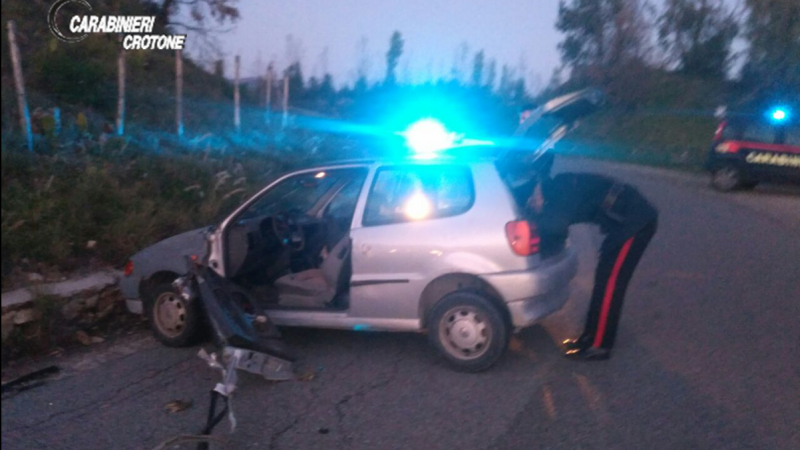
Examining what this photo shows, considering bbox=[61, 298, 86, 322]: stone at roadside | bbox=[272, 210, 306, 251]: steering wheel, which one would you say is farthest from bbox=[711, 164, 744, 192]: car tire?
bbox=[61, 298, 86, 322]: stone at roadside

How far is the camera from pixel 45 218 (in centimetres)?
620

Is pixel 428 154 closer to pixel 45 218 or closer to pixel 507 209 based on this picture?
pixel 507 209

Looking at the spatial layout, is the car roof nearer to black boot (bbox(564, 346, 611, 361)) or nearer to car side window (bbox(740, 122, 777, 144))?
black boot (bbox(564, 346, 611, 361))

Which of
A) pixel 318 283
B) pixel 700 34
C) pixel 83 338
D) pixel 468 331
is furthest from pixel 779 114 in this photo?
pixel 83 338

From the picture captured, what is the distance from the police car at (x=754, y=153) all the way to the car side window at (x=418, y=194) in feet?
29.8

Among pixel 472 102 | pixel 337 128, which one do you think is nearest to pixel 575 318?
pixel 472 102

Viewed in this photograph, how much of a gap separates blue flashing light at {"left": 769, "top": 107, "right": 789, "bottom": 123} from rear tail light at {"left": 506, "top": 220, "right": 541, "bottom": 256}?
7.36 meters

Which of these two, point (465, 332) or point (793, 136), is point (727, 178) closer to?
point (793, 136)

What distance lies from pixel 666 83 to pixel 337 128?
7794 mm

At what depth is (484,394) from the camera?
16.8 feet

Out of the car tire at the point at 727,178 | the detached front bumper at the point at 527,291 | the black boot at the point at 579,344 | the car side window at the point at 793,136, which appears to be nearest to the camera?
the detached front bumper at the point at 527,291

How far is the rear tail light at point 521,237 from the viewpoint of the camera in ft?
17.6

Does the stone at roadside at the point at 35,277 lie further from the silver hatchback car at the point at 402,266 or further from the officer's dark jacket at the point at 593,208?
the officer's dark jacket at the point at 593,208

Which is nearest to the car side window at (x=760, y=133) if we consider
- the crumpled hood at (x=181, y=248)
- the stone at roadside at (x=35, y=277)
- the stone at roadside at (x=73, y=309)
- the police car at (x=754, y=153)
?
the police car at (x=754, y=153)
